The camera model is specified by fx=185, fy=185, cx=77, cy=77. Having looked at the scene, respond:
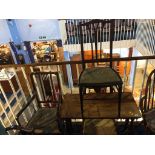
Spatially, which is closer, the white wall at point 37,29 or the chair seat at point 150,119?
the chair seat at point 150,119

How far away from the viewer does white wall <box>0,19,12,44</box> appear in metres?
8.00

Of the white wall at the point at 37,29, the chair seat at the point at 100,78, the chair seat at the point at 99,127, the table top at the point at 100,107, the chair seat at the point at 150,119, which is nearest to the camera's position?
the chair seat at the point at 150,119

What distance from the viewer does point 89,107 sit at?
7.50 ft

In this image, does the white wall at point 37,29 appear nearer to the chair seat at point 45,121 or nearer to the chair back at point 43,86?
the chair back at point 43,86

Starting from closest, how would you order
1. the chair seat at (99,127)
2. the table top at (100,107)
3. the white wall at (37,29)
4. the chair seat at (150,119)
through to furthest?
the chair seat at (150,119), the table top at (100,107), the chair seat at (99,127), the white wall at (37,29)

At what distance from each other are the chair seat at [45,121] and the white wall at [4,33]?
6.65 meters

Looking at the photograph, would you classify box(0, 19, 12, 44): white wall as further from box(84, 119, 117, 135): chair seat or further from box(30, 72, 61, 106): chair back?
box(84, 119, 117, 135): chair seat

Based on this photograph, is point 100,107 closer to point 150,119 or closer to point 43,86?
point 150,119

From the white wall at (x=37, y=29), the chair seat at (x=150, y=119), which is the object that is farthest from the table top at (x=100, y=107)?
the white wall at (x=37, y=29)

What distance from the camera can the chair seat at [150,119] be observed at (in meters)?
1.87

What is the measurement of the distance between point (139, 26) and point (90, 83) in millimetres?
6329

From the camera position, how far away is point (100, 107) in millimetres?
2266
